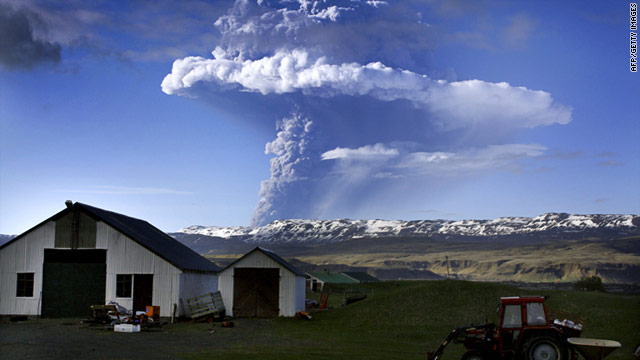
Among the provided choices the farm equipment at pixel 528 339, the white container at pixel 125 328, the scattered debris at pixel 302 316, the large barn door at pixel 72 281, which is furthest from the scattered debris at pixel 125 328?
the farm equipment at pixel 528 339

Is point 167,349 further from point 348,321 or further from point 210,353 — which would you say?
point 348,321

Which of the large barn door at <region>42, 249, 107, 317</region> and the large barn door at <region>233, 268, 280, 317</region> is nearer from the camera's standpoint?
the large barn door at <region>42, 249, 107, 317</region>

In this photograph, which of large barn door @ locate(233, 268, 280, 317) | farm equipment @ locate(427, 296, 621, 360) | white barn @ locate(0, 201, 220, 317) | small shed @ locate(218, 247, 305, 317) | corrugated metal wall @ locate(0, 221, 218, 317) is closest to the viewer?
farm equipment @ locate(427, 296, 621, 360)

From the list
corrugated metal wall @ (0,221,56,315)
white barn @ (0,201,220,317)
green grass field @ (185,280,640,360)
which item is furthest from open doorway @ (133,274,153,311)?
green grass field @ (185,280,640,360)

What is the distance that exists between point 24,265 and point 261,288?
53.0 feet

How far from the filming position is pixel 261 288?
43.0 meters

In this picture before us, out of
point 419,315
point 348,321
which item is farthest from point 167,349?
point 419,315

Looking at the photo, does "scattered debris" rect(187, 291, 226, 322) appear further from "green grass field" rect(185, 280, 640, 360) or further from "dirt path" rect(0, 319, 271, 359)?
"green grass field" rect(185, 280, 640, 360)

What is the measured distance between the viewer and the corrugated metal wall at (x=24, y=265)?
40.4 meters

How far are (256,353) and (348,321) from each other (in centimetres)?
1619

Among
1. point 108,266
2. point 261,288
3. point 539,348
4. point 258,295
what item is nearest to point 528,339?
point 539,348

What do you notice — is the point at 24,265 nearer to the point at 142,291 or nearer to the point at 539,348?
the point at 142,291

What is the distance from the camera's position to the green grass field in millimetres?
24016

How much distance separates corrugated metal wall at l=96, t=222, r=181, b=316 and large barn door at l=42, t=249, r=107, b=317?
68 centimetres
